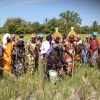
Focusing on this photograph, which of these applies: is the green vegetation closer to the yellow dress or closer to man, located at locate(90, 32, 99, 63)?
the yellow dress

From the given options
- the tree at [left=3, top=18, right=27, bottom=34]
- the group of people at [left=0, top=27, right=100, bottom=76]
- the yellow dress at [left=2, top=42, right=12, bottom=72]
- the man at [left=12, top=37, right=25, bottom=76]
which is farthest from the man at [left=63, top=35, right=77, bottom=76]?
the tree at [left=3, top=18, right=27, bottom=34]

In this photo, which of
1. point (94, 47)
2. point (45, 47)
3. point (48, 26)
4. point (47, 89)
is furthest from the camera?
point (48, 26)

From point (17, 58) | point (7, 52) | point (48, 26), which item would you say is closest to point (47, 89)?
point (17, 58)

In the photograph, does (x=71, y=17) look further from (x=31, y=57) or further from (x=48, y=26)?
(x=31, y=57)

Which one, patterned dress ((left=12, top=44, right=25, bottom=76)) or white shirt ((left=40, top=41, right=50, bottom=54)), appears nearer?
patterned dress ((left=12, top=44, right=25, bottom=76))

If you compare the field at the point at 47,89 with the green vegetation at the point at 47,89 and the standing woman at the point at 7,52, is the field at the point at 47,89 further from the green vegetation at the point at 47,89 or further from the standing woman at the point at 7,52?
the standing woman at the point at 7,52

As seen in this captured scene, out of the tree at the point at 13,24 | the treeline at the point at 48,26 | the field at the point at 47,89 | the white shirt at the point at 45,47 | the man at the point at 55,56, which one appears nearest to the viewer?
the field at the point at 47,89

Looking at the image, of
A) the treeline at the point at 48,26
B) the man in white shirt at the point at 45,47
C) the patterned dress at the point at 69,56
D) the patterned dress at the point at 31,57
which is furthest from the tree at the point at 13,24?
the patterned dress at the point at 69,56

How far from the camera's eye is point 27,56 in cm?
688

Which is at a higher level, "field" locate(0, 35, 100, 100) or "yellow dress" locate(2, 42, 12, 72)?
"yellow dress" locate(2, 42, 12, 72)

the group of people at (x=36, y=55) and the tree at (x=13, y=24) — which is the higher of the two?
the tree at (x=13, y=24)

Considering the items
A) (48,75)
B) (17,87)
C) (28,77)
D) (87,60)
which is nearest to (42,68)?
(48,75)

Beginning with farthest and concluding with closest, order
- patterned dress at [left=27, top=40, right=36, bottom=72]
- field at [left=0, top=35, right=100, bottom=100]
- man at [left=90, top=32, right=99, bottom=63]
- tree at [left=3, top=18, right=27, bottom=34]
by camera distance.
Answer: tree at [left=3, top=18, right=27, bottom=34]
man at [left=90, top=32, right=99, bottom=63]
patterned dress at [left=27, top=40, right=36, bottom=72]
field at [left=0, top=35, right=100, bottom=100]

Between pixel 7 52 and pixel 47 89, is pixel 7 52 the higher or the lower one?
the higher one
